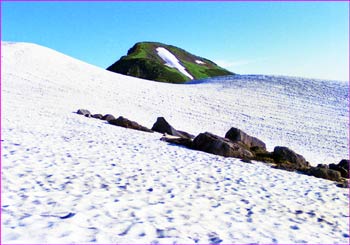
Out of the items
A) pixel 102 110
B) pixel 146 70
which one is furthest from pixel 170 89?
pixel 146 70

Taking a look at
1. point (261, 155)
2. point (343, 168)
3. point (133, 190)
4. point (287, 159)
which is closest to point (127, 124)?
point (261, 155)

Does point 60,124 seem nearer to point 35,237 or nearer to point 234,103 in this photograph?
point 35,237

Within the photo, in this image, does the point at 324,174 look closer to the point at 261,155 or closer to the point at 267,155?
the point at 267,155

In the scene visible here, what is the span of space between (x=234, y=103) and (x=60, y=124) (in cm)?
2507

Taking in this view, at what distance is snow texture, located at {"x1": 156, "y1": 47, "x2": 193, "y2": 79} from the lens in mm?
121113

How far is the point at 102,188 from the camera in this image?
1011 centimetres

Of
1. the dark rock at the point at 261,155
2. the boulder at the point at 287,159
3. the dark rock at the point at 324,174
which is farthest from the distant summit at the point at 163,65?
the dark rock at the point at 324,174

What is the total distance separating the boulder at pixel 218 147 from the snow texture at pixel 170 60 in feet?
328

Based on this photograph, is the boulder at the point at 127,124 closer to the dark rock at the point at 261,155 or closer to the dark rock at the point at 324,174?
the dark rock at the point at 261,155

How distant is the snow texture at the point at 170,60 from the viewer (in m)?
121

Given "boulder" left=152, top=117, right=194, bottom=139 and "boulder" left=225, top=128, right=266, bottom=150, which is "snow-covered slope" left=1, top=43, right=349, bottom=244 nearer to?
"boulder" left=152, top=117, right=194, bottom=139

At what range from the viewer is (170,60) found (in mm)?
130375

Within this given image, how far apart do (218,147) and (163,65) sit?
97209 mm

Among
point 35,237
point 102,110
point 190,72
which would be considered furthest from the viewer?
point 190,72
